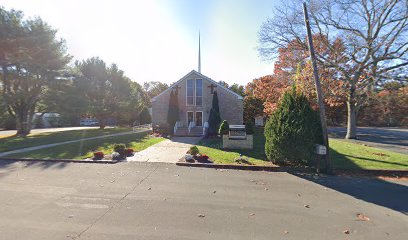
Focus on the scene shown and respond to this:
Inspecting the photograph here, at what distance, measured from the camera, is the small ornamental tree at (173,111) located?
2244 centimetres

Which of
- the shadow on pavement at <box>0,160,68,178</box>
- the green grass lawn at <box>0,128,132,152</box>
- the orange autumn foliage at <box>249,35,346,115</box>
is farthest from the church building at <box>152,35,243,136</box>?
the shadow on pavement at <box>0,160,68,178</box>

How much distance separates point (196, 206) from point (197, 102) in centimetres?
1901

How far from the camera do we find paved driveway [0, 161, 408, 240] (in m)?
3.92

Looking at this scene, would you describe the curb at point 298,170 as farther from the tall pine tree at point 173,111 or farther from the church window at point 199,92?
the church window at point 199,92

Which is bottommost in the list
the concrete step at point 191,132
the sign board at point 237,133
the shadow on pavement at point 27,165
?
the shadow on pavement at point 27,165

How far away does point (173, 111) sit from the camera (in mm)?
22750

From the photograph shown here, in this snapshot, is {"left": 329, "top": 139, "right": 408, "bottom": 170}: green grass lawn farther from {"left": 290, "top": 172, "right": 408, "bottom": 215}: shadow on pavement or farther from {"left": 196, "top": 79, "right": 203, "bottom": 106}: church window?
{"left": 196, "top": 79, "right": 203, "bottom": 106}: church window

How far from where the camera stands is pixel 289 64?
2052cm

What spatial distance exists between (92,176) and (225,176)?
15.4 feet

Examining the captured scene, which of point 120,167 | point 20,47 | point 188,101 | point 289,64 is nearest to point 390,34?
point 289,64

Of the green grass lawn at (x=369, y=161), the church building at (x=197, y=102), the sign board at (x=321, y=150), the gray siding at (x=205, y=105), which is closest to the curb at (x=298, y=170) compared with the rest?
the green grass lawn at (x=369, y=161)

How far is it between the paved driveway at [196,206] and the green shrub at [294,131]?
1.08m

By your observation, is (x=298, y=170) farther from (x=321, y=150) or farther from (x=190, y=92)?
(x=190, y=92)

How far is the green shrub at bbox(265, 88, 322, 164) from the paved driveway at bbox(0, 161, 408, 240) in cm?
108
